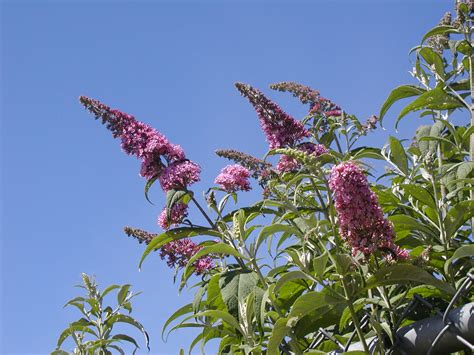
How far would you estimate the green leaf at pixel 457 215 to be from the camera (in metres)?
2.46

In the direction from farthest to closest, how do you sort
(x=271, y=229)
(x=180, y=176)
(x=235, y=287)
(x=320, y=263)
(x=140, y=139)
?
(x=140, y=139) < (x=180, y=176) < (x=235, y=287) < (x=271, y=229) < (x=320, y=263)

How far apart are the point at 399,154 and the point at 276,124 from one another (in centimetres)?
96

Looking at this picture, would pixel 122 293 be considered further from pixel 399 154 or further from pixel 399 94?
pixel 399 94

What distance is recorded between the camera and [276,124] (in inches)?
145

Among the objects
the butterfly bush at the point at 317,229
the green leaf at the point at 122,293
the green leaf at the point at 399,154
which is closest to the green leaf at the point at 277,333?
the butterfly bush at the point at 317,229

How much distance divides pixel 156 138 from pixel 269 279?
1298 millimetres

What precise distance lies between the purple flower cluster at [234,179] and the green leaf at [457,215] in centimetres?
132

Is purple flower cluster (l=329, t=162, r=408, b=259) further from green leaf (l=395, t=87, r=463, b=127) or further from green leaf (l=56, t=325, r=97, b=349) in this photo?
green leaf (l=56, t=325, r=97, b=349)

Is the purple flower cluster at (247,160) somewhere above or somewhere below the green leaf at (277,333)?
above

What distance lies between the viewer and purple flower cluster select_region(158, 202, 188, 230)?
11.6 ft

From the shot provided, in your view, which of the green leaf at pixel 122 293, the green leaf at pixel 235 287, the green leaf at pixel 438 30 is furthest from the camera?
the green leaf at pixel 122 293

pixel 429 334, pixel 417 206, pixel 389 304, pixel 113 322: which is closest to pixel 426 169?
pixel 417 206

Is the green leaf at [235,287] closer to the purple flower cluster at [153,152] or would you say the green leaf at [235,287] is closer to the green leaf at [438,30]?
the purple flower cluster at [153,152]

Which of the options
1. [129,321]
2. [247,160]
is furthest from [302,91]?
[129,321]
